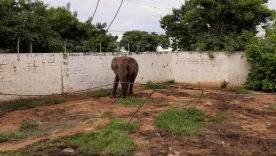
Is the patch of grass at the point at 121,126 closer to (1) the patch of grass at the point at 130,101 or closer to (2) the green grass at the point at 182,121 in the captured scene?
(2) the green grass at the point at 182,121

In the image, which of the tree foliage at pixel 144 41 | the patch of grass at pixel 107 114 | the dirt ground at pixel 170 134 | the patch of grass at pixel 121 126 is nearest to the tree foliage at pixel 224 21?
the tree foliage at pixel 144 41

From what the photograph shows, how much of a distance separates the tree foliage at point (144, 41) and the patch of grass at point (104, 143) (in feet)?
41.1

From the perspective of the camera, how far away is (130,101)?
11594mm

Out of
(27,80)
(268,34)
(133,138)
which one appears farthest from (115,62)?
(268,34)

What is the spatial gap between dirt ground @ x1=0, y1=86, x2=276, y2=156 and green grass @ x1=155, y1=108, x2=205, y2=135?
220 mm

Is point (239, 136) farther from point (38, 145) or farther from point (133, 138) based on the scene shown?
point (38, 145)

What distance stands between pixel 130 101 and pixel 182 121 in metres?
3.21

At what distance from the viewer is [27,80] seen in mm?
11891

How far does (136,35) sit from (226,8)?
6.00 m

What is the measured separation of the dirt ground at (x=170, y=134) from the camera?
672 cm

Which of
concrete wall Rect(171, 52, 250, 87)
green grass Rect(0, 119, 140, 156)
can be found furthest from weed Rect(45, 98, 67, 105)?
concrete wall Rect(171, 52, 250, 87)

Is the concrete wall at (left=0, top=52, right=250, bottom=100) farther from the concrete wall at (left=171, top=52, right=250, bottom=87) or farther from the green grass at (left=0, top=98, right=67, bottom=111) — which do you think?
the green grass at (left=0, top=98, right=67, bottom=111)

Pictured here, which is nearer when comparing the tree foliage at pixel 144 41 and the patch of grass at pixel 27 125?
the patch of grass at pixel 27 125

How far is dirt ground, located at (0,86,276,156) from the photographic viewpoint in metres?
6.72
